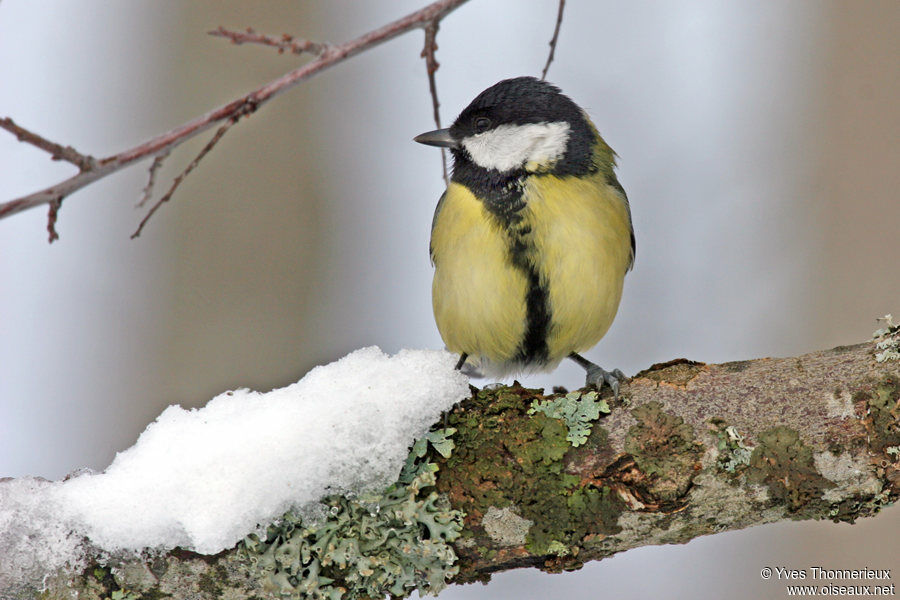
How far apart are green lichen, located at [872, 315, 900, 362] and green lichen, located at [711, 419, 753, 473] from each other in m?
0.35

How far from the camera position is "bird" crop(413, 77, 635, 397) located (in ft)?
7.66

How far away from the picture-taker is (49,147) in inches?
44.9

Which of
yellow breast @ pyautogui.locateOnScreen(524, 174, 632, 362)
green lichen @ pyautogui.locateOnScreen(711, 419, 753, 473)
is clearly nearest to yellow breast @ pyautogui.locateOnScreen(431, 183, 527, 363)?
yellow breast @ pyautogui.locateOnScreen(524, 174, 632, 362)

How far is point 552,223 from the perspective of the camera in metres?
2.33

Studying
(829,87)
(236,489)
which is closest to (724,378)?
(236,489)

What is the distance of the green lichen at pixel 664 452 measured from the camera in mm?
1635

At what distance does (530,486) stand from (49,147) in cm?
111

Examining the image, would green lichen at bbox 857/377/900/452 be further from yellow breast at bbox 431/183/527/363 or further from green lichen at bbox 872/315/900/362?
yellow breast at bbox 431/183/527/363

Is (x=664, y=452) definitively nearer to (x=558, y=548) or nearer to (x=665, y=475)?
(x=665, y=475)

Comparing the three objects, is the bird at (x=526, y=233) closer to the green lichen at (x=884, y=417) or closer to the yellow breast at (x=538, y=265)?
the yellow breast at (x=538, y=265)

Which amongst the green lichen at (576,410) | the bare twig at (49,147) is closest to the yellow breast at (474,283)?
the green lichen at (576,410)

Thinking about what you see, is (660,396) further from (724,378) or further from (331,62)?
(331,62)

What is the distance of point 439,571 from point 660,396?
617mm

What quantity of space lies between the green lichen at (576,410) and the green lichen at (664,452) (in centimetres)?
9
